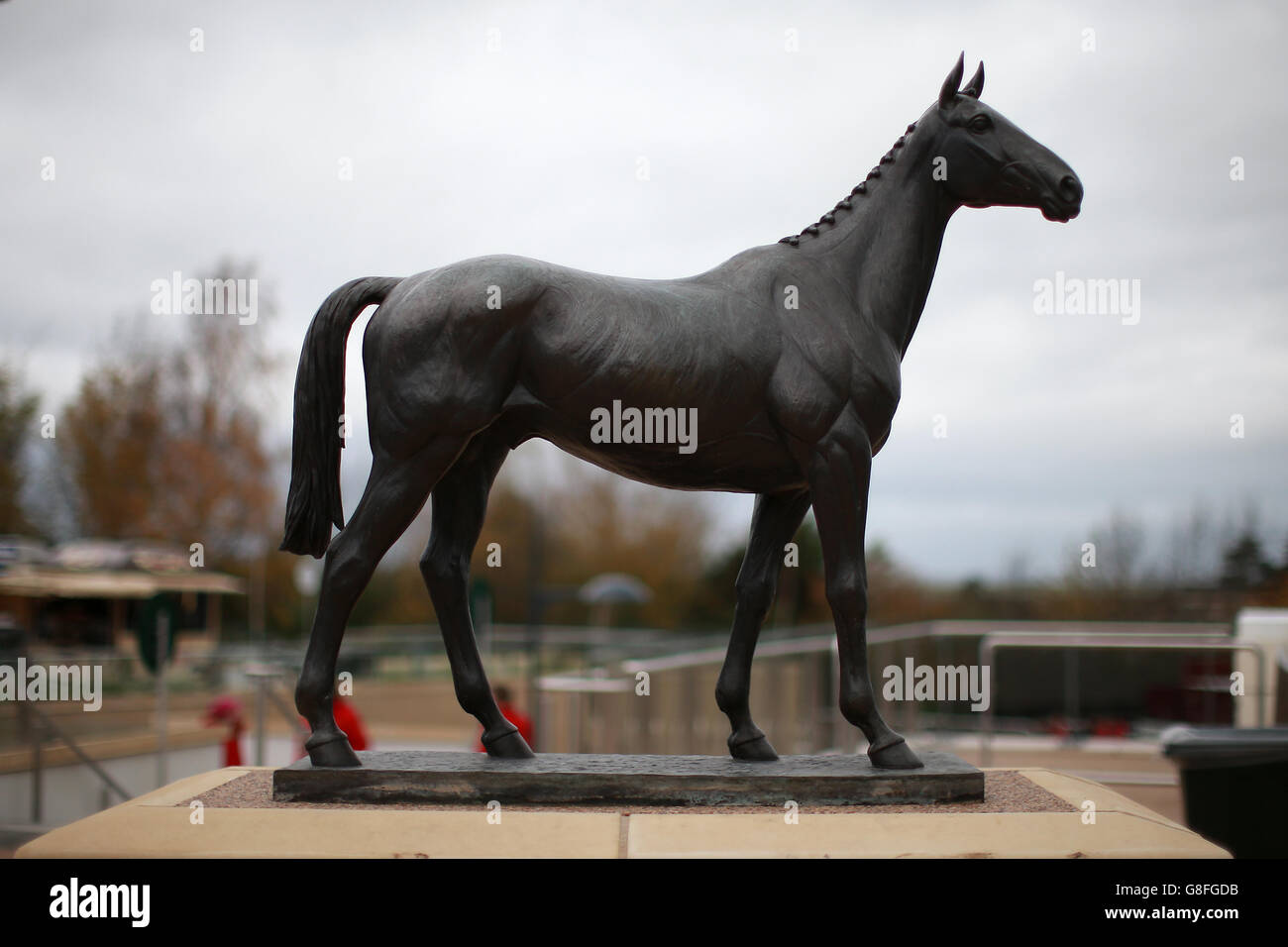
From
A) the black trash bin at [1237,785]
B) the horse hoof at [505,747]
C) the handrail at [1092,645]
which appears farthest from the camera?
the handrail at [1092,645]

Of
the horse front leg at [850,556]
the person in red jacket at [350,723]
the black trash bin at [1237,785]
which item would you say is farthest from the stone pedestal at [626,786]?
the person in red jacket at [350,723]

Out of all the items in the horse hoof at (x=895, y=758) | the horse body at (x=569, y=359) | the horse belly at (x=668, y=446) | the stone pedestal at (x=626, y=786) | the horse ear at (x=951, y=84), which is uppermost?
the horse ear at (x=951, y=84)

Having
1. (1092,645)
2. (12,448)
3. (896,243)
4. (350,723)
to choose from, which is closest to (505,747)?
(896,243)

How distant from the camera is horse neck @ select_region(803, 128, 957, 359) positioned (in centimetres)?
394

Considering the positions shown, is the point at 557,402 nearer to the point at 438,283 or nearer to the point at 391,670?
the point at 438,283

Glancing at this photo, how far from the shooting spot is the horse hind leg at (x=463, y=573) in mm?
3924

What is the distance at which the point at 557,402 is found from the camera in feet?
12.1

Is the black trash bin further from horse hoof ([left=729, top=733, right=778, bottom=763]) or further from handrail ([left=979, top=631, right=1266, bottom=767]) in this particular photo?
horse hoof ([left=729, top=733, right=778, bottom=763])

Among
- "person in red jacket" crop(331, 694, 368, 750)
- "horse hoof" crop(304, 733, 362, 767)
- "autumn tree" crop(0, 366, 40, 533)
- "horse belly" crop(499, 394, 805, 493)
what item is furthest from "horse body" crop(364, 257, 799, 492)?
"autumn tree" crop(0, 366, 40, 533)

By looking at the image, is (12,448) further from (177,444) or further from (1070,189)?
(1070,189)

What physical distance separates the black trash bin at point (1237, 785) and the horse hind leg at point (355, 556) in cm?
506

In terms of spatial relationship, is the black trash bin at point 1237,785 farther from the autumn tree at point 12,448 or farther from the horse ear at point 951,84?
the autumn tree at point 12,448

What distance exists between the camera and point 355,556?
12.0 ft
